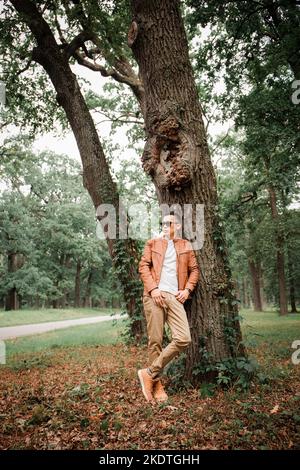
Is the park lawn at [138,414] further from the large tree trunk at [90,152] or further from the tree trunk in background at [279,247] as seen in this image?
the tree trunk in background at [279,247]

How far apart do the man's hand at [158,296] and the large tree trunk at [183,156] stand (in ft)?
1.54

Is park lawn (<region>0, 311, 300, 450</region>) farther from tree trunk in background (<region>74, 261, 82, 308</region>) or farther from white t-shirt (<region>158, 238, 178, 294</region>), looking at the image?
tree trunk in background (<region>74, 261, 82, 308</region>)

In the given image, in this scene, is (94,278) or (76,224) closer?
(76,224)

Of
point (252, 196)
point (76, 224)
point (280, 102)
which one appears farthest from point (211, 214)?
point (76, 224)

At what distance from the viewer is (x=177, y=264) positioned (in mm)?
4727

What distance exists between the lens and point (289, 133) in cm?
820

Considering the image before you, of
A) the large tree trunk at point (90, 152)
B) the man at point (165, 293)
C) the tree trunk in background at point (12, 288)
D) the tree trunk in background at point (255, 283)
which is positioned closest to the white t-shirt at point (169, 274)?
the man at point (165, 293)

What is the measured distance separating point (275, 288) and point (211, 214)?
89.1ft

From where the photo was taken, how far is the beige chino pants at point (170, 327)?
Result: 14.4 ft

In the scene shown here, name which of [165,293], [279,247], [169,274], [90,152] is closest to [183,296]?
[165,293]

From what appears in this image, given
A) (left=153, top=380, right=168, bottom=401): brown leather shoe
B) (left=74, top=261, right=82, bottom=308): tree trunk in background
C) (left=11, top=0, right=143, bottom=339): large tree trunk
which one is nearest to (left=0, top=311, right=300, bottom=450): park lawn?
(left=153, top=380, right=168, bottom=401): brown leather shoe

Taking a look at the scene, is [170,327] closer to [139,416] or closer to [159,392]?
[159,392]

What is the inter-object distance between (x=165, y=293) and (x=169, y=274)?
0.28 m
